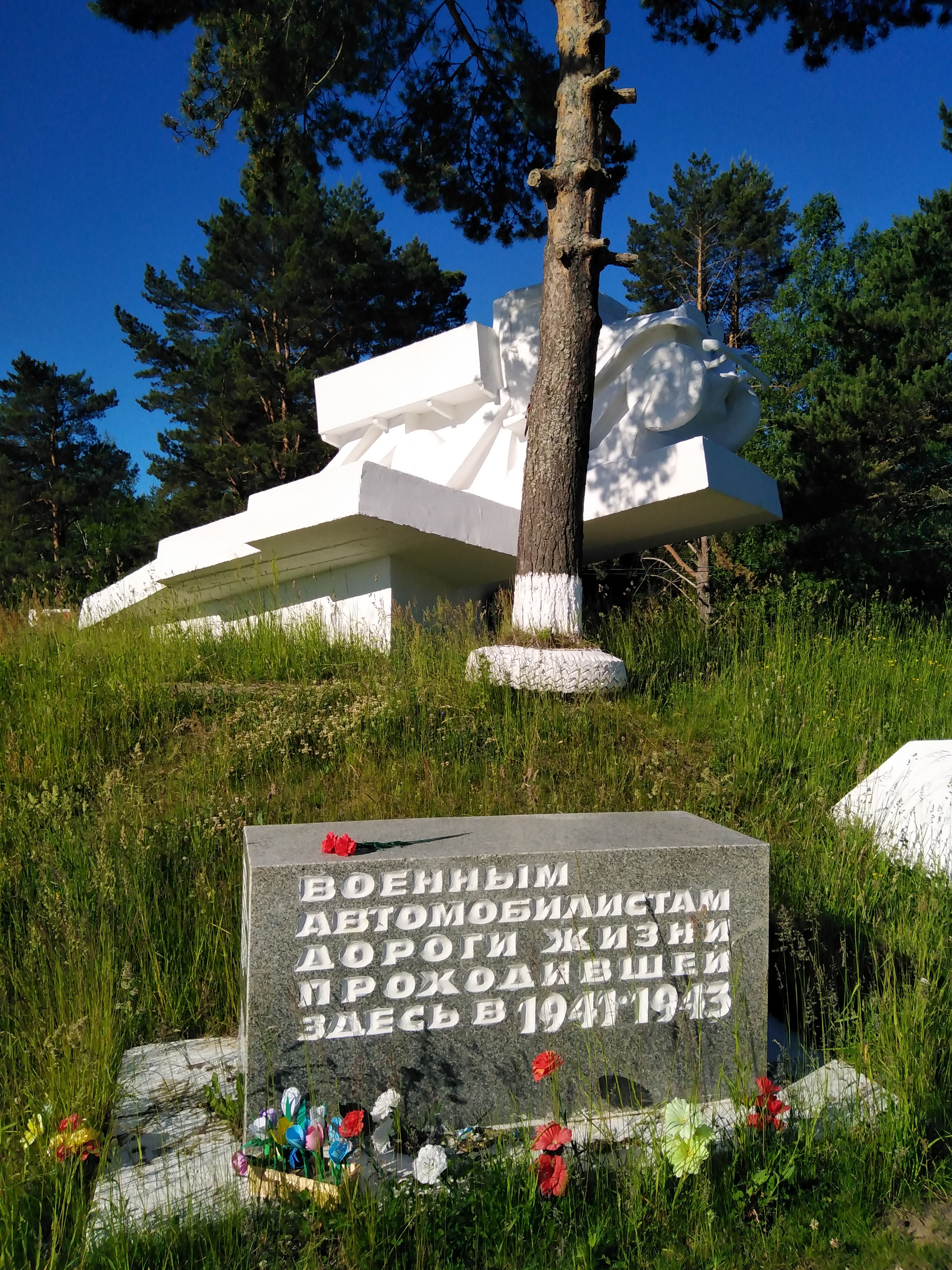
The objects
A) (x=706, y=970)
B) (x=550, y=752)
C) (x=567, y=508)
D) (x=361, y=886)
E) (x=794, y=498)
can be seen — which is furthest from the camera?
(x=794, y=498)

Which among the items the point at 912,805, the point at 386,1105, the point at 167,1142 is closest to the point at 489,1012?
the point at 386,1105

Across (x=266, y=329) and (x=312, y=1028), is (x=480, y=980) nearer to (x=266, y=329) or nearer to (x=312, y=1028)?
(x=312, y=1028)

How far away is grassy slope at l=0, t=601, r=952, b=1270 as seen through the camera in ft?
7.15

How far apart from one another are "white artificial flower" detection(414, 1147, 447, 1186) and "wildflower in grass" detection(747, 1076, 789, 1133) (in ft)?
2.63

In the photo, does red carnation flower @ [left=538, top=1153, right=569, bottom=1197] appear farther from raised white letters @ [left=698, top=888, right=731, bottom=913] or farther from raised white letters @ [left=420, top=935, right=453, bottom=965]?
raised white letters @ [left=698, top=888, right=731, bottom=913]

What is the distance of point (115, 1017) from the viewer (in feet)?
9.78

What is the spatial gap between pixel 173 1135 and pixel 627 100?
6.61 m

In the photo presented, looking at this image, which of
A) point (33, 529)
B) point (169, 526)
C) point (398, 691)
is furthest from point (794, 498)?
point (33, 529)

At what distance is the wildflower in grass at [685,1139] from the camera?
2264 mm

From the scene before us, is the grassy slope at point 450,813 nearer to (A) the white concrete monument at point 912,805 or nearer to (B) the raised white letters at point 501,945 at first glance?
(A) the white concrete monument at point 912,805

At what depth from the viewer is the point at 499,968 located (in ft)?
8.77

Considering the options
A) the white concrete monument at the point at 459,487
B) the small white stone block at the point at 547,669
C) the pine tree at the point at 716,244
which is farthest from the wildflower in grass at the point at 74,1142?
the pine tree at the point at 716,244

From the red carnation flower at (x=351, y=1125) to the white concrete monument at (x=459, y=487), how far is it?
4.64 m

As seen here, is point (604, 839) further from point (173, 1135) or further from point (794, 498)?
point (794, 498)
